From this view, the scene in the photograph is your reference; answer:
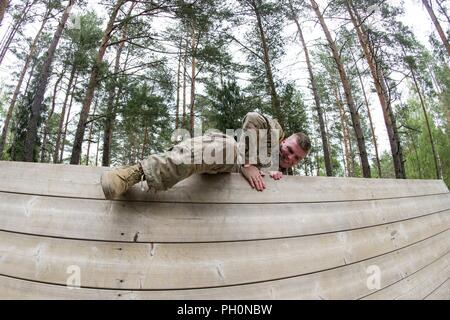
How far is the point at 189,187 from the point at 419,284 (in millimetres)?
1980

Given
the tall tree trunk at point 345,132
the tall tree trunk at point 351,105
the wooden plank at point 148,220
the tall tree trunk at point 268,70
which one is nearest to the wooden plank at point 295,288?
the wooden plank at point 148,220

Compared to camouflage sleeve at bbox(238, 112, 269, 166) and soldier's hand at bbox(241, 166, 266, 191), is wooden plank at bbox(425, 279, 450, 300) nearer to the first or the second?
soldier's hand at bbox(241, 166, 266, 191)

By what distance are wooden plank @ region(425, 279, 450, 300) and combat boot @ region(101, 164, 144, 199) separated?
2.30 metres

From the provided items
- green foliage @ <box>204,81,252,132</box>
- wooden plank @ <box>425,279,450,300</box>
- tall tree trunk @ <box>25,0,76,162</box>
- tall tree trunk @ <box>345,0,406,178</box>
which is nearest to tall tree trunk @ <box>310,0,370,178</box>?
tall tree trunk @ <box>345,0,406,178</box>

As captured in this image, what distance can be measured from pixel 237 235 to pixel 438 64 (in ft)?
80.2

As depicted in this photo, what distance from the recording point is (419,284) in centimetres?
192

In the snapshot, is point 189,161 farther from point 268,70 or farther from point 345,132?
point 345,132

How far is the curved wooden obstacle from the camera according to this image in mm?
994

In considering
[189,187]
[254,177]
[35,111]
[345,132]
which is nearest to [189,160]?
[189,187]

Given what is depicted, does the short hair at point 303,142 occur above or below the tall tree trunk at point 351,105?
below

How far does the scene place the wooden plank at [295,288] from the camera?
0.96m

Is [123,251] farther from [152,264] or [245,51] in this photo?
[245,51]

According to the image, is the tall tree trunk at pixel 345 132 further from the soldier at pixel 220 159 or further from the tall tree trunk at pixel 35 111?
the soldier at pixel 220 159

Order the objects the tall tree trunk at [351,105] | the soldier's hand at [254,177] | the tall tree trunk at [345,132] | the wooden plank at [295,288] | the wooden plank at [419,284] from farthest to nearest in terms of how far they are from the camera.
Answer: the tall tree trunk at [345,132], the tall tree trunk at [351,105], the wooden plank at [419,284], the soldier's hand at [254,177], the wooden plank at [295,288]
